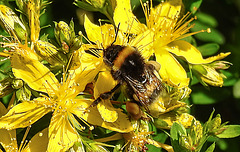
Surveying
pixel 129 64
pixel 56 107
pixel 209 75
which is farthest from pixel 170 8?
pixel 56 107

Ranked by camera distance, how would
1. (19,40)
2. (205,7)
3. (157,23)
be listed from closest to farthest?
(19,40)
(157,23)
(205,7)

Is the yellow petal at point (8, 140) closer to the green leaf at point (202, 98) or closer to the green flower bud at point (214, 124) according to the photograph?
the green flower bud at point (214, 124)

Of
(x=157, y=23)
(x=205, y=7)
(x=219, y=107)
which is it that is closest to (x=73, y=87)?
(x=157, y=23)

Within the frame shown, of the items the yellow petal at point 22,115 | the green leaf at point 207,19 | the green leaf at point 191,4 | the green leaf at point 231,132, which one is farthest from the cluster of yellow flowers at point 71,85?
the green leaf at point 207,19

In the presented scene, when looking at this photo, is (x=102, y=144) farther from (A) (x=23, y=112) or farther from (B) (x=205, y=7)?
(B) (x=205, y=7)

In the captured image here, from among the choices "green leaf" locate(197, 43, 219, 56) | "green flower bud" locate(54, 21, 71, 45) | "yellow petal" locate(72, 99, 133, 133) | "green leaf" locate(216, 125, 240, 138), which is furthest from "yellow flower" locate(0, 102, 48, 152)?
"green leaf" locate(197, 43, 219, 56)

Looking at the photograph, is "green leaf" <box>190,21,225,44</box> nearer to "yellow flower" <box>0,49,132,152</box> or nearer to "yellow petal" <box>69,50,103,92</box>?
"yellow petal" <box>69,50,103,92</box>
